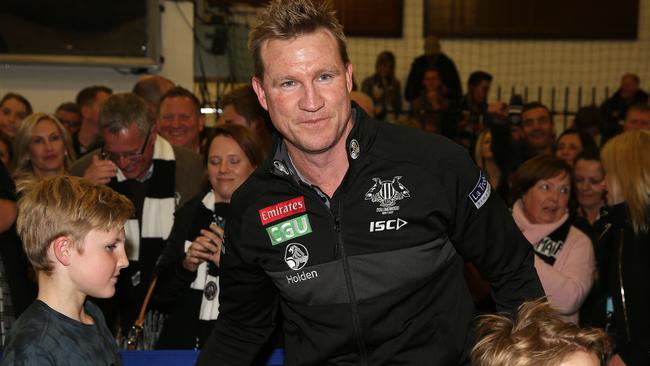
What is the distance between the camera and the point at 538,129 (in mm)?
8023

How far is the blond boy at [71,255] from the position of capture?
10.1 ft

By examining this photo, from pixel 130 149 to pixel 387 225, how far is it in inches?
120

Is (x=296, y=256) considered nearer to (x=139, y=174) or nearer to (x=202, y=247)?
(x=202, y=247)

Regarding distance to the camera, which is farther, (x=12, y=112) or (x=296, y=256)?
(x=12, y=112)

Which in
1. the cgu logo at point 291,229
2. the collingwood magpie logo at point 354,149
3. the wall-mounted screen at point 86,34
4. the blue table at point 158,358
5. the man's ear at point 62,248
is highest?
the wall-mounted screen at point 86,34

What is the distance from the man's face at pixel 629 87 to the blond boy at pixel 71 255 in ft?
31.2

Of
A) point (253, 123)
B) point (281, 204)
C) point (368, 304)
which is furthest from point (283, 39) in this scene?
point (253, 123)

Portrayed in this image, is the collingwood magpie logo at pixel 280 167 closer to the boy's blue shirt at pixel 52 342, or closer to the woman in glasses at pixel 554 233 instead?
the boy's blue shirt at pixel 52 342

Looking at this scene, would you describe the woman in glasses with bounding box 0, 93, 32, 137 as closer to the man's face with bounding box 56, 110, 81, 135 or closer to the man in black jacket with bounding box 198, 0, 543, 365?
the man's face with bounding box 56, 110, 81, 135

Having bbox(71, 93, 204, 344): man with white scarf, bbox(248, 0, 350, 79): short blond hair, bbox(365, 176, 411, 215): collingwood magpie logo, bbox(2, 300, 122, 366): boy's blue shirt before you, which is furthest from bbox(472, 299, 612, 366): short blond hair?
bbox(71, 93, 204, 344): man with white scarf

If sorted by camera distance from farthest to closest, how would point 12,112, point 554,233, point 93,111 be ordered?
1. point 12,112
2. point 93,111
3. point 554,233

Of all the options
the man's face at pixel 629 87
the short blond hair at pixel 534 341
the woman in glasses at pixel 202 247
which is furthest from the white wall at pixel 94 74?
the short blond hair at pixel 534 341

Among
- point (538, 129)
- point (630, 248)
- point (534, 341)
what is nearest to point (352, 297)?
point (534, 341)

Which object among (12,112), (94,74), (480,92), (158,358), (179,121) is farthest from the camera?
(480,92)
